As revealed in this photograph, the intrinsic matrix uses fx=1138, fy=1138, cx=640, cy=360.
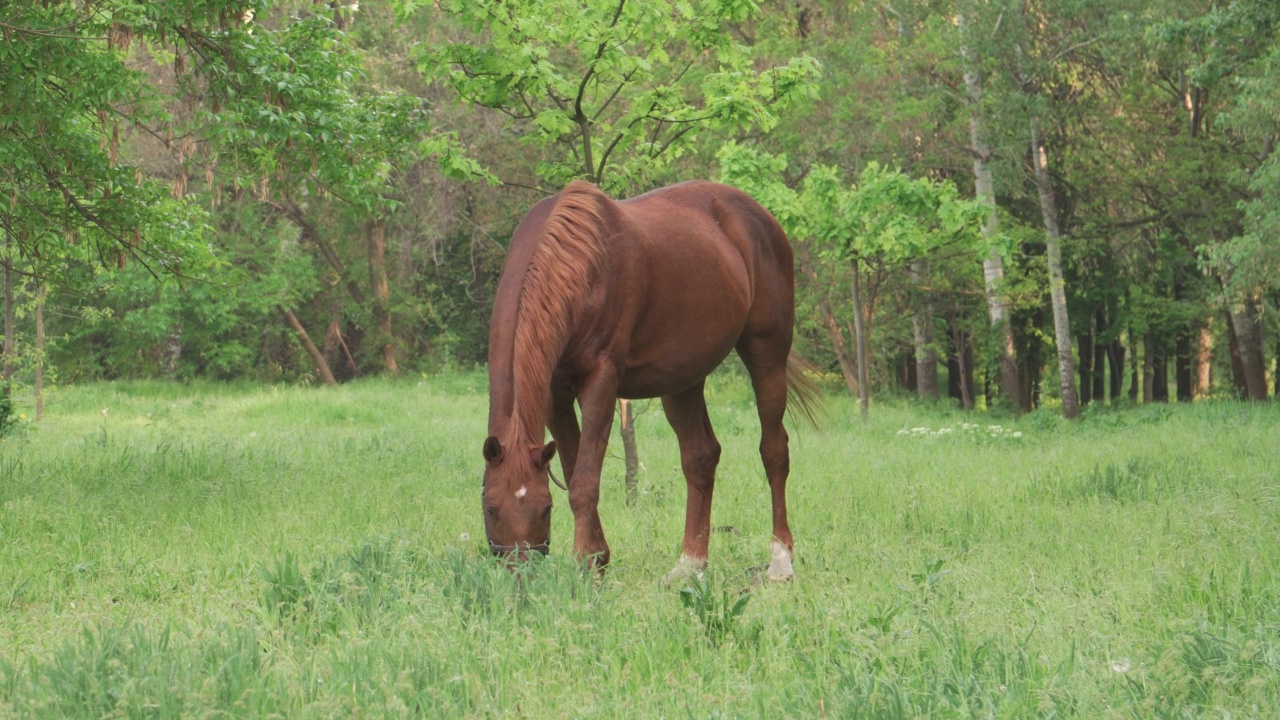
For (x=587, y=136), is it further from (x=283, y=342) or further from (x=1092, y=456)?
(x=283, y=342)

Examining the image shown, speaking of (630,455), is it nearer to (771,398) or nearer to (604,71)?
(771,398)

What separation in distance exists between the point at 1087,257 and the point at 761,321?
20.9m

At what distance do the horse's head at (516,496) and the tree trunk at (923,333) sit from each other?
Result: 1918cm

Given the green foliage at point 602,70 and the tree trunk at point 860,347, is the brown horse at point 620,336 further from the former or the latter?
the tree trunk at point 860,347

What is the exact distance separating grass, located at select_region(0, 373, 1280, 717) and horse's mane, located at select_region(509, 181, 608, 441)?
2.17ft

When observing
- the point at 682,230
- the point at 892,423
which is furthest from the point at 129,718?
the point at 892,423

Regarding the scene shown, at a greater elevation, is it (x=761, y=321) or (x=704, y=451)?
(x=761, y=321)

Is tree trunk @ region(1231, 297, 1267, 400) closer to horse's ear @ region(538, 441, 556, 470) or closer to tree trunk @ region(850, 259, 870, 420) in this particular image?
tree trunk @ region(850, 259, 870, 420)

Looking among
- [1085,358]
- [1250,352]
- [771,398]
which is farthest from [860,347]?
[1085,358]

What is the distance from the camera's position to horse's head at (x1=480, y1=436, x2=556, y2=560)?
14.8ft

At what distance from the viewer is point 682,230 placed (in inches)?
241

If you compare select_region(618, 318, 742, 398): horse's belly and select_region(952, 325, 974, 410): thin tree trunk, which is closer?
select_region(618, 318, 742, 398): horse's belly

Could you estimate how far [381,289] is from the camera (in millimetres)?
31469

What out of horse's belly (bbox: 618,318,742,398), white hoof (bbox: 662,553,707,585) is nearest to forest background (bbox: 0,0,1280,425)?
horse's belly (bbox: 618,318,742,398)
